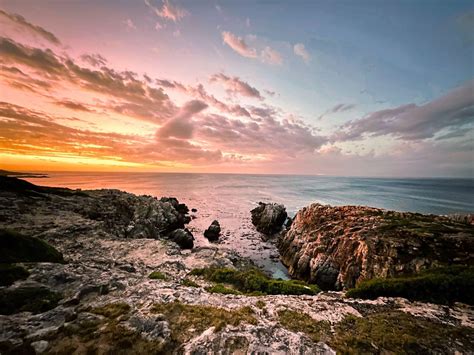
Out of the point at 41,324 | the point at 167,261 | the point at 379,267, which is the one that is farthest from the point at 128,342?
the point at 379,267

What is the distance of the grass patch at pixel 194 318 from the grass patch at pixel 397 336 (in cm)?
357

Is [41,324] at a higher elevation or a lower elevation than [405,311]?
higher

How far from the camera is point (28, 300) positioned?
27.6 feet

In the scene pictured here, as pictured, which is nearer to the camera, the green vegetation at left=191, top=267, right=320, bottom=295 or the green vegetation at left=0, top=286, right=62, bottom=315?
the green vegetation at left=0, top=286, right=62, bottom=315

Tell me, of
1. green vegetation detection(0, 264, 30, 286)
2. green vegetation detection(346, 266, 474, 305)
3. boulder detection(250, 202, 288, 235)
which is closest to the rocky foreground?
green vegetation detection(0, 264, 30, 286)

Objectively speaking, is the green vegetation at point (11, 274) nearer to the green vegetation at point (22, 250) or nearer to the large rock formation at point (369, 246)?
the green vegetation at point (22, 250)

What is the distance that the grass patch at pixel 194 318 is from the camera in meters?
7.58

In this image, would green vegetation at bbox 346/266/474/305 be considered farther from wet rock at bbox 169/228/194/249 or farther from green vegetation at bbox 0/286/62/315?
wet rock at bbox 169/228/194/249

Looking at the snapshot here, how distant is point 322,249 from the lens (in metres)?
28.5

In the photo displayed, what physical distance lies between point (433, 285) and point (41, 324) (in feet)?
60.9

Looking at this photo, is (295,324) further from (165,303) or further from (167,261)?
(167,261)

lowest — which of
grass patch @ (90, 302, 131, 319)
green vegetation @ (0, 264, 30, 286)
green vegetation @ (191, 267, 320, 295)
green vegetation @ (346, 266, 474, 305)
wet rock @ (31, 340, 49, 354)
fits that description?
green vegetation @ (191, 267, 320, 295)

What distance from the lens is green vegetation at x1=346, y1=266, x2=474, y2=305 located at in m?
11.0

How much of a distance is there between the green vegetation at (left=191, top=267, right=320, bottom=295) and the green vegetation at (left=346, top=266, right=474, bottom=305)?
10.1 ft
